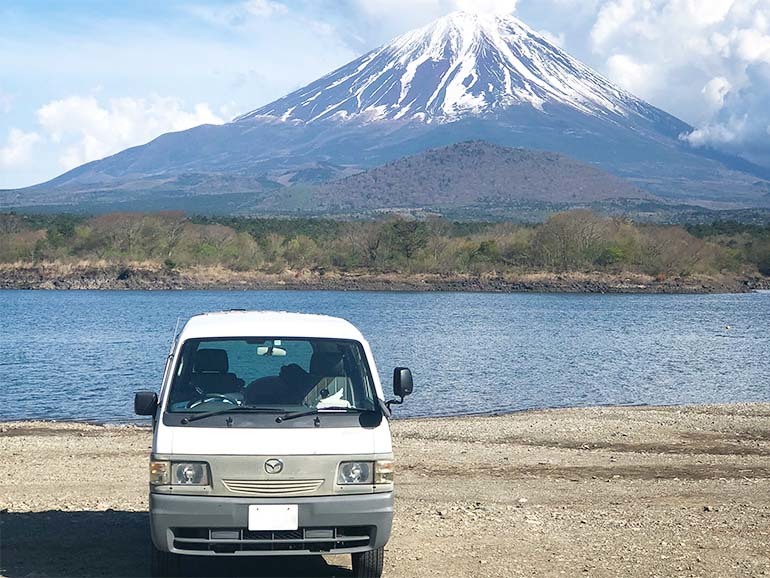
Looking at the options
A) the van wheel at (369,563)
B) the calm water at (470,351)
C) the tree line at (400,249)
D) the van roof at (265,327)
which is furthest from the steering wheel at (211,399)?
the tree line at (400,249)

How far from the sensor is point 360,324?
190 ft

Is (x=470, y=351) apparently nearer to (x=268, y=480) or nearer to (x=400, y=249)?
(x=268, y=480)

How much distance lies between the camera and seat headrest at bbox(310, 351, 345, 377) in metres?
8.58

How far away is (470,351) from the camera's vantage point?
41938mm

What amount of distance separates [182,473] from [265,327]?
1.38m

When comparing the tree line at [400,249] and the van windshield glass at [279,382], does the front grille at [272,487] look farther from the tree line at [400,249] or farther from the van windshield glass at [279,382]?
the tree line at [400,249]

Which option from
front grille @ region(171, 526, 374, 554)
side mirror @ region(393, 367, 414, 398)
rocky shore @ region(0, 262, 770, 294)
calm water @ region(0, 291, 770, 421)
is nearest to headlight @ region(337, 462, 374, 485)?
front grille @ region(171, 526, 374, 554)

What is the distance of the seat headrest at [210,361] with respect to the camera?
859 cm

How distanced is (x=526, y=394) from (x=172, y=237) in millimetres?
81618

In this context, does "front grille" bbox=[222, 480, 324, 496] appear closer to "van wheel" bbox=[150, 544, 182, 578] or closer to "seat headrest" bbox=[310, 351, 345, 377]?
"van wheel" bbox=[150, 544, 182, 578]

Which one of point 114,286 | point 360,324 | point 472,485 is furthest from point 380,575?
point 114,286

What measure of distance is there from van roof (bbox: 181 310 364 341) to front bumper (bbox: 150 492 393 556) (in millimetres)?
1316

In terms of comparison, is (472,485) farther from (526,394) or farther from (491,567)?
(526,394)

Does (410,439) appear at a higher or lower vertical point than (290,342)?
lower
